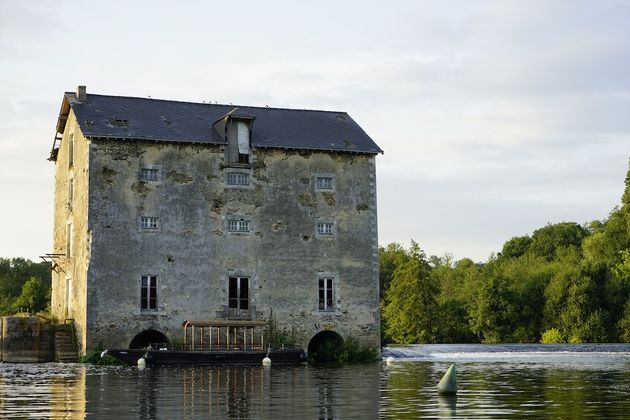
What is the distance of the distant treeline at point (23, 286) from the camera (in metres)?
69.9

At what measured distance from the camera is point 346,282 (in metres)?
46.6

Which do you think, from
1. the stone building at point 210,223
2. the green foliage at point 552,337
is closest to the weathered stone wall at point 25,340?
the stone building at point 210,223

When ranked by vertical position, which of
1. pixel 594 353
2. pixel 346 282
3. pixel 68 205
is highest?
pixel 68 205

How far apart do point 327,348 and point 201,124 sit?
11820 mm

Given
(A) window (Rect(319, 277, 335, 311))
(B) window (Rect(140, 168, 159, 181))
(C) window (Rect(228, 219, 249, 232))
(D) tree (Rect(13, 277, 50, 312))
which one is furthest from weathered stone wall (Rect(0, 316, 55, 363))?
(D) tree (Rect(13, 277, 50, 312))

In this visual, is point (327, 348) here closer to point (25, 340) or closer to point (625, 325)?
point (25, 340)

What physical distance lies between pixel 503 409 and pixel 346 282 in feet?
85.9

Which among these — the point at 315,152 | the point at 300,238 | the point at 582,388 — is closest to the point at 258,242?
the point at 300,238

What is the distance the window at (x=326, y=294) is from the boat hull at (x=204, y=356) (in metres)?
4.22

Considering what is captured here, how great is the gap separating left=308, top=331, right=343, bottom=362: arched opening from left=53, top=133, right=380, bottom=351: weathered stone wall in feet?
2.38

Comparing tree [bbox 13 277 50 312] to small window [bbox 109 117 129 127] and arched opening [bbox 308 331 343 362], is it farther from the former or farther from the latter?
arched opening [bbox 308 331 343 362]

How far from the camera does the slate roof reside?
147 feet

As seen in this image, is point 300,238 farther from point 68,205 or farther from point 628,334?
point 628,334

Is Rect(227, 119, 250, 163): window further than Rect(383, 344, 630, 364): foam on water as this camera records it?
No
